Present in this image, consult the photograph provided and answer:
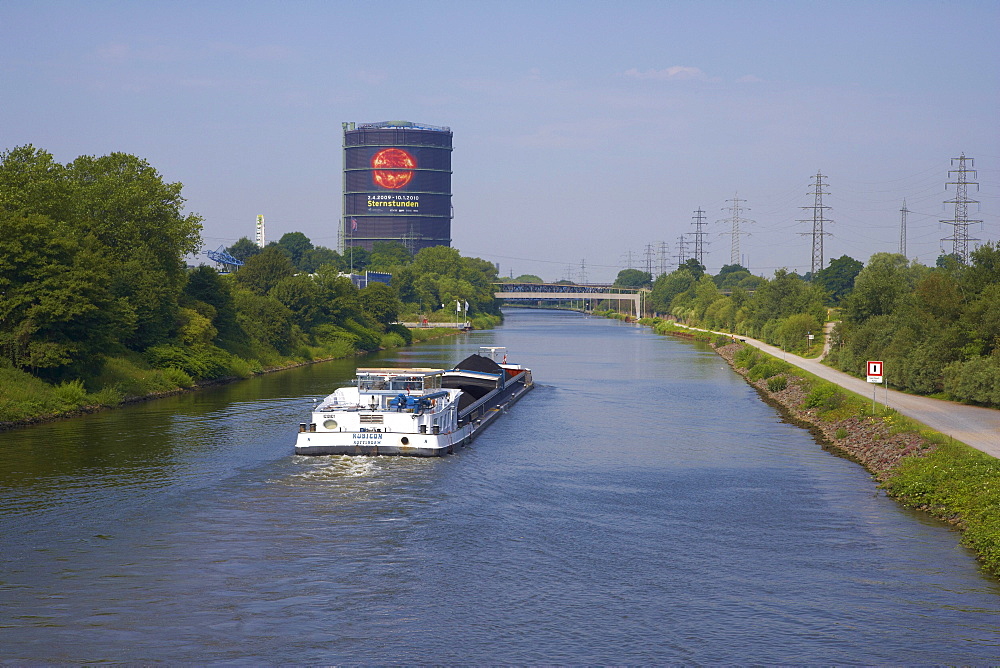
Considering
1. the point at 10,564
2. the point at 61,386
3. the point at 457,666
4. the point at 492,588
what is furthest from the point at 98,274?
the point at 457,666

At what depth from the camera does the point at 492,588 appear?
24.7 metres

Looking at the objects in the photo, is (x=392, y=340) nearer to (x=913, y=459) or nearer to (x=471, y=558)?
(x=913, y=459)

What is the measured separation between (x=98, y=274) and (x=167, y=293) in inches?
575

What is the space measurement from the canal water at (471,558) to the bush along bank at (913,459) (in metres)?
0.89

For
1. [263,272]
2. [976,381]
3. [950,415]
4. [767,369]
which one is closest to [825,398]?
[976,381]

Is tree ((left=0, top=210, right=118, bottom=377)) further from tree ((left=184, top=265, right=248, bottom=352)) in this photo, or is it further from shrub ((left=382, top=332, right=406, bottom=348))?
shrub ((left=382, top=332, right=406, bottom=348))

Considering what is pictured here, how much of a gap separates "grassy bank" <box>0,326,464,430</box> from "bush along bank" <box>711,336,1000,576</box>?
40455 millimetres

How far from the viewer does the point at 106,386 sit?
2291 inches

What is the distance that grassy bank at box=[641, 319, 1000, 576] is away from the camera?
28.7 m

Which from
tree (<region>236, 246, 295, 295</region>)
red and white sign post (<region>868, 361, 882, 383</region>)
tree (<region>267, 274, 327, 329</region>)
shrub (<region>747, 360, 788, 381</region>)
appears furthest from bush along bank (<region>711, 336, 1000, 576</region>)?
tree (<region>236, 246, 295, 295</region>)

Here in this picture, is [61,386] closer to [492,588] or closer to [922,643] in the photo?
[492,588]

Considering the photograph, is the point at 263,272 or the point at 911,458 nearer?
the point at 911,458

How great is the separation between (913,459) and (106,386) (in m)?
45.3

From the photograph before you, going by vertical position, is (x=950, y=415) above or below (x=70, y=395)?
above
